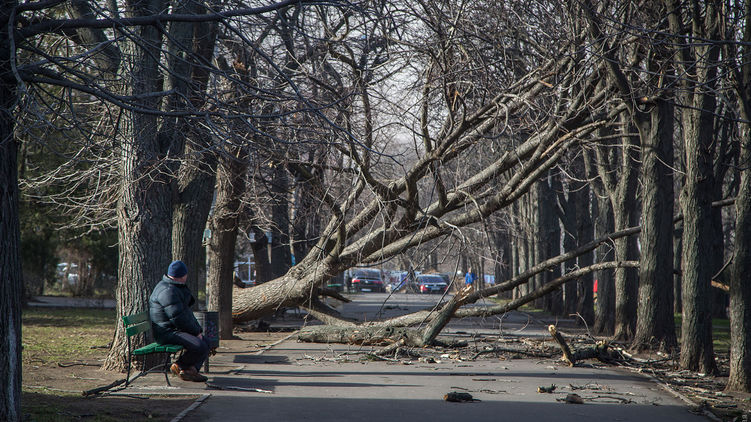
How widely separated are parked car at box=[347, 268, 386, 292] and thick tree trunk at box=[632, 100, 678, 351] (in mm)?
39957

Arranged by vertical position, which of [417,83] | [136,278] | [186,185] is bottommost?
[136,278]

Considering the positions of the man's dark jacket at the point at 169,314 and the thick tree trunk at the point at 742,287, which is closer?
the man's dark jacket at the point at 169,314

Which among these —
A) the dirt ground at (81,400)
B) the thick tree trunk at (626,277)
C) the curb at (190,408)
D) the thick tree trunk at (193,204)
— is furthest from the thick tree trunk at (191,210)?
the thick tree trunk at (626,277)

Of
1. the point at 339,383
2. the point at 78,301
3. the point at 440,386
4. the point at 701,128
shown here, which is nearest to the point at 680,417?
the point at 440,386

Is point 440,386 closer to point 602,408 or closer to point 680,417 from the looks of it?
point 602,408

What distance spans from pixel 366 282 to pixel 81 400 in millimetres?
45942

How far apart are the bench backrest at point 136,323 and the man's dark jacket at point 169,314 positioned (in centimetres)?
16

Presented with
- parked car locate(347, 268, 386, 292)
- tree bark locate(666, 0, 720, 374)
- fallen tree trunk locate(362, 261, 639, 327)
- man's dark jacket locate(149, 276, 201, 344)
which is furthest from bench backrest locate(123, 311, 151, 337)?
parked car locate(347, 268, 386, 292)

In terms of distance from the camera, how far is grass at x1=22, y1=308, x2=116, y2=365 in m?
13.6

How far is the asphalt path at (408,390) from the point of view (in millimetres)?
8305

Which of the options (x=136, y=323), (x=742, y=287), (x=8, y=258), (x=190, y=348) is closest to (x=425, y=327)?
(x=190, y=348)

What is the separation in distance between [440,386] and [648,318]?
592cm

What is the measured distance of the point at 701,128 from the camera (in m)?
11.9

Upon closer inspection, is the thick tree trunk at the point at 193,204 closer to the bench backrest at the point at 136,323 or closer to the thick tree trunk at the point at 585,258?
the bench backrest at the point at 136,323
